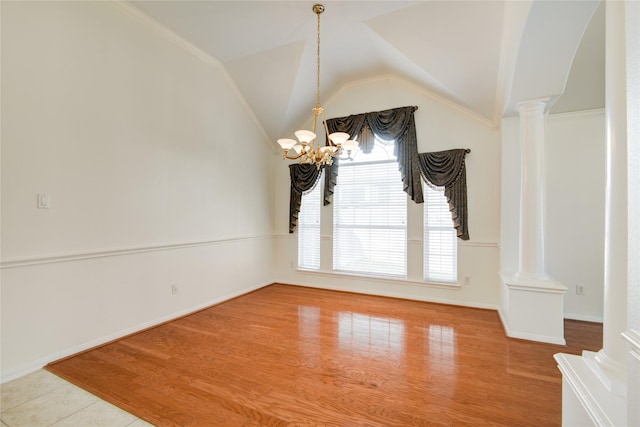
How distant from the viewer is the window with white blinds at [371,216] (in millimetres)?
4492

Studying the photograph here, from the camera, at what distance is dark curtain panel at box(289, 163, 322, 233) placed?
16.6 feet

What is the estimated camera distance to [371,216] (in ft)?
15.4

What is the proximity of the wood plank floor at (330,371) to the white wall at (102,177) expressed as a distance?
0.45 m

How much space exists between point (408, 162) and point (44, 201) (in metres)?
4.29

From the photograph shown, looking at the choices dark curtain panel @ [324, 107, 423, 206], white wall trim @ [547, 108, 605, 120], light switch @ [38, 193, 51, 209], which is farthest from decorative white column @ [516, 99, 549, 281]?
light switch @ [38, 193, 51, 209]

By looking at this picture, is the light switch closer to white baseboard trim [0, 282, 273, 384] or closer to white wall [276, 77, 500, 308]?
white baseboard trim [0, 282, 273, 384]

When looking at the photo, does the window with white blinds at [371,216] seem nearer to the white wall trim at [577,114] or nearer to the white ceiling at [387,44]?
the white ceiling at [387,44]

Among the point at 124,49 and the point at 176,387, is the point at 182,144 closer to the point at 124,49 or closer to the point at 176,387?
the point at 124,49

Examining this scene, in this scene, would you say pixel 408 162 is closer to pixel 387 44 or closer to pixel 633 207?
pixel 387 44

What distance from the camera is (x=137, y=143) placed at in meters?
3.11

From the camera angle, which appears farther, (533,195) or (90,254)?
(533,195)

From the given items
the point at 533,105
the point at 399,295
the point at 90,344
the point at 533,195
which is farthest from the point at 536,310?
the point at 90,344

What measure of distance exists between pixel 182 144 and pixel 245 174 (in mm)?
1266

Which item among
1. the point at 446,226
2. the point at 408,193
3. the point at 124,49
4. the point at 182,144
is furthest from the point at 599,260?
the point at 124,49
